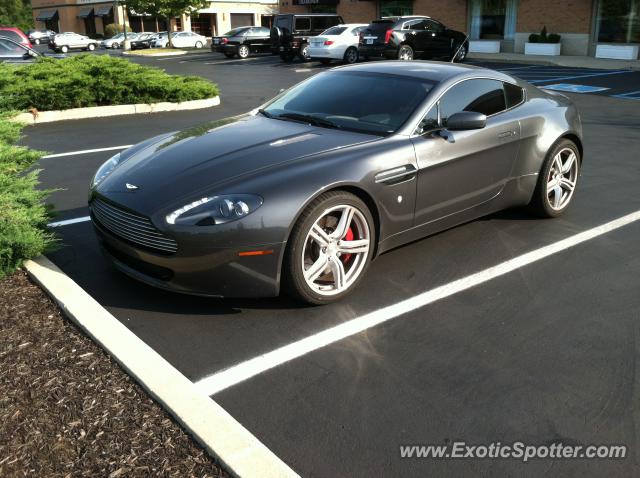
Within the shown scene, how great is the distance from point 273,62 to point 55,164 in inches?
841

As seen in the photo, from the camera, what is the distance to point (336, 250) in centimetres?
411

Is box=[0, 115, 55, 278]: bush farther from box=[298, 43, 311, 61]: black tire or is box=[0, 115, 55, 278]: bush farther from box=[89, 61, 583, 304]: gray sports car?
box=[298, 43, 311, 61]: black tire

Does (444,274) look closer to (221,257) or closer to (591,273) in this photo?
(591,273)

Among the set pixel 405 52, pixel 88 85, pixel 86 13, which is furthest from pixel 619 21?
pixel 86 13

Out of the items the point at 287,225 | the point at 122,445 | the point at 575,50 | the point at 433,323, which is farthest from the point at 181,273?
the point at 575,50

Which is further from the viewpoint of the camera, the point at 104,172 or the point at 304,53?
the point at 304,53

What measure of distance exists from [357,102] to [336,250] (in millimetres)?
1455

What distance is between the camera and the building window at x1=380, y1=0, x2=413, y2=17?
35.7 meters

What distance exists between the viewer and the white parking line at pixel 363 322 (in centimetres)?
333

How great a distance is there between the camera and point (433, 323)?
12.9ft

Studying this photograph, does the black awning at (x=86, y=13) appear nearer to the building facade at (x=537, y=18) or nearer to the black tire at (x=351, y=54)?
the building facade at (x=537, y=18)

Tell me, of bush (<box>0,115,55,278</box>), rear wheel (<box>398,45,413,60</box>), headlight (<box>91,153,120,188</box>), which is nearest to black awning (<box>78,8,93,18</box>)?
rear wheel (<box>398,45,413,60</box>)

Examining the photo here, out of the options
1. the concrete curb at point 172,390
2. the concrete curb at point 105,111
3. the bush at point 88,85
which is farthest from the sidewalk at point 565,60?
the concrete curb at point 172,390

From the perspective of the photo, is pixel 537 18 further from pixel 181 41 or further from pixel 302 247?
pixel 302 247
